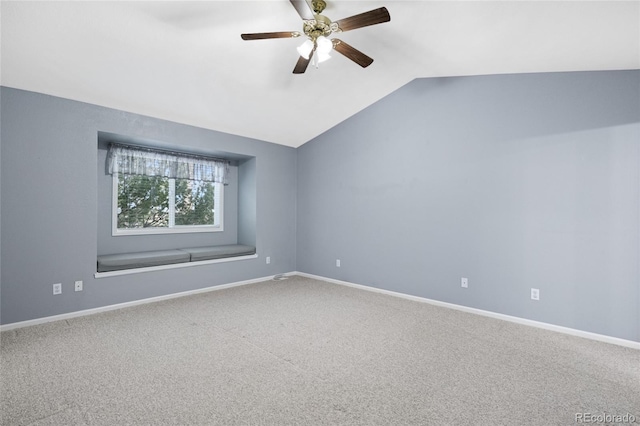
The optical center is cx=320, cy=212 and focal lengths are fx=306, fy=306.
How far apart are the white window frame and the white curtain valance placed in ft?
0.55

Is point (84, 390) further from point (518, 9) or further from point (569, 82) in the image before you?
point (569, 82)

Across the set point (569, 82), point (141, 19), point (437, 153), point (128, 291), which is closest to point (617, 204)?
point (569, 82)

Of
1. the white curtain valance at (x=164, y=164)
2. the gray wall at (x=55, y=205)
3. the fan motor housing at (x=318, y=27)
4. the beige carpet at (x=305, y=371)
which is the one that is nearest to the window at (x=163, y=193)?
the white curtain valance at (x=164, y=164)

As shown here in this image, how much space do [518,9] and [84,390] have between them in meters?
4.01

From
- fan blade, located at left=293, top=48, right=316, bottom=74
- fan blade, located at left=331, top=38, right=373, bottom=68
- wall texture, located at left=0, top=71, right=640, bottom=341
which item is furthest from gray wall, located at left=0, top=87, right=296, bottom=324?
fan blade, located at left=331, top=38, right=373, bottom=68

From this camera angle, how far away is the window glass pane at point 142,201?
425cm

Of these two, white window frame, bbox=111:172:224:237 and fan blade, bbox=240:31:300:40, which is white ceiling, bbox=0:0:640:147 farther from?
white window frame, bbox=111:172:224:237

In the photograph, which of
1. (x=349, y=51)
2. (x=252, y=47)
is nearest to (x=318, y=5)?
(x=349, y=51)

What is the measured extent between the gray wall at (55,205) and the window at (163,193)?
0.48m

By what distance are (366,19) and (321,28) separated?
375 mm

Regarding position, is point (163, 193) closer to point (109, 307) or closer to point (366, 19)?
point (109, 307)

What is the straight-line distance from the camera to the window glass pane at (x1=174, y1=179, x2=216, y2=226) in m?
4.85

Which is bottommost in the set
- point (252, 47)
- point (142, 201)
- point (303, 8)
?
point (142, 201)

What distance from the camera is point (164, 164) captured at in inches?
177
